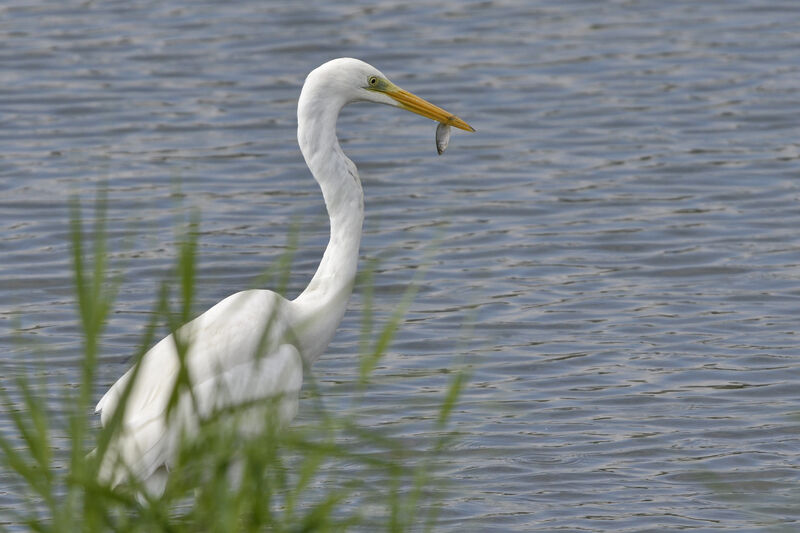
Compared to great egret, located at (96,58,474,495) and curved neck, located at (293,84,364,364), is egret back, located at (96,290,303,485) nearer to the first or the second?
great egret, located at (96,58,474,495)

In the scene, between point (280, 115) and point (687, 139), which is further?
point (280, 115)

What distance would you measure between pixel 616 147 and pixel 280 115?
96.8 inches

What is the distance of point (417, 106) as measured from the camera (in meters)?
6.10

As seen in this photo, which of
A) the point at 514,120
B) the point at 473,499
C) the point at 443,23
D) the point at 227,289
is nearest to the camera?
the point at 473,499

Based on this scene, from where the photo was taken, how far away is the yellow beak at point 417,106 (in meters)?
5.97

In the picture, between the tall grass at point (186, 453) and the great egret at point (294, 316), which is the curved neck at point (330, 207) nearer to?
the great egret at point (294, 316)

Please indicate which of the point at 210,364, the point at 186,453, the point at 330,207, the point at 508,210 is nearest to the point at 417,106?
the point at 330,207

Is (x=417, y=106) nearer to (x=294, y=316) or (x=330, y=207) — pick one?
(x=330, y=207)

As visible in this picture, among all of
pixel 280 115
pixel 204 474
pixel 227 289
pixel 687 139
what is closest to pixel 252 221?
pixel 227 289

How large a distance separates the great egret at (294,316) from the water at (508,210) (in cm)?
25

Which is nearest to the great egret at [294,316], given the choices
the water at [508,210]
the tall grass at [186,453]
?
the water at [508,210]

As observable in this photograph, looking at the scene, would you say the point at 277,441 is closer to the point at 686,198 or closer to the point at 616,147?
the point at 686,198

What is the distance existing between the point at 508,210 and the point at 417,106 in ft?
11.3

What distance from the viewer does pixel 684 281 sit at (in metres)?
8.30
